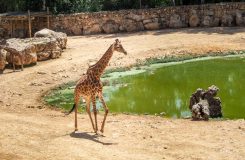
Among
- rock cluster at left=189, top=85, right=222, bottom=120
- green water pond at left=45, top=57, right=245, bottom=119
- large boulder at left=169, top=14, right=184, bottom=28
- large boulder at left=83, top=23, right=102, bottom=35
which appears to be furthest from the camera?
large boulder at left=83, top=23, right=102, bottom=35

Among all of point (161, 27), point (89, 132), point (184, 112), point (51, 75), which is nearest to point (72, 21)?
point (161, 27)

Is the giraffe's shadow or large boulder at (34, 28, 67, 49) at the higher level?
large boulder at (34, 28, 67, 49)

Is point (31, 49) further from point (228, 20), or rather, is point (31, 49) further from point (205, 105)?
point (228, 20)

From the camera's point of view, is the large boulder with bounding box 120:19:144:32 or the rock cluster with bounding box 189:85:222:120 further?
the large boulder with bounding box 120:19:144:32

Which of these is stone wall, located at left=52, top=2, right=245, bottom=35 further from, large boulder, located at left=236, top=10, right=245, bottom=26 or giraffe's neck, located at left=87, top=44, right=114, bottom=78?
giraffe's neck, located at left=87, top=44, right=114, bottom=78

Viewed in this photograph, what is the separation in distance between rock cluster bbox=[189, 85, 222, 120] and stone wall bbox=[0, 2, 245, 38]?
17186 millimetres

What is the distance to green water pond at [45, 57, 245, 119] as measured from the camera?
15.3m

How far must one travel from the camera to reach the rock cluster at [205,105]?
13.2 m

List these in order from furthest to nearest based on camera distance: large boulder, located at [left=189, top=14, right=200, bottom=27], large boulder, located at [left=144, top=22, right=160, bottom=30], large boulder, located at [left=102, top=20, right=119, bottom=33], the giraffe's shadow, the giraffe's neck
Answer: large boulder, located at [left=102, top=20, right=119, bottom=33] < large boulder, located at [left=144, top=22, right=160, bottom=30] < large boulder, located at [left=189, top=14, right=200, bottom=27] < the giraffe's neck < the giraffe's shadow

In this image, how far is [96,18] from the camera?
33.6m

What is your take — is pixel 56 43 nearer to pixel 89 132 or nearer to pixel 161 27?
pixel 161 27

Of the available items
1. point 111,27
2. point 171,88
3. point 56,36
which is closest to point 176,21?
point 111,27

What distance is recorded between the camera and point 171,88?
59.3 feet

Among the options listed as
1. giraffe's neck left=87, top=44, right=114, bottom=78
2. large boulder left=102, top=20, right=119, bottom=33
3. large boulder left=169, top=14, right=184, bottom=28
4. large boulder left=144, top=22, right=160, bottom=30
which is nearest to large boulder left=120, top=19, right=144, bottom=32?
large boulder left=144, top=22, right=160, bottom=30
